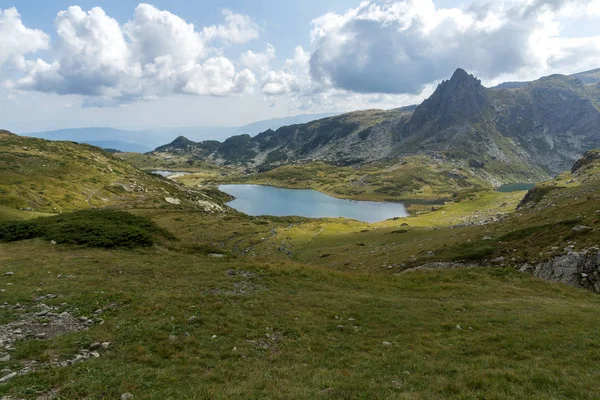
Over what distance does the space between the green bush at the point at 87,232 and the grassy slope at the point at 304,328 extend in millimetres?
1813

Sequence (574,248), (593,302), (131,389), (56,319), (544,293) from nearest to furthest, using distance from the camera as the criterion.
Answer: (131,389), (56,319), (593,302), (544,293), (574,248)

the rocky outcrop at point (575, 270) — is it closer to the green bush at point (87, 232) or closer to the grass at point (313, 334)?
the grass at point (313, 334)

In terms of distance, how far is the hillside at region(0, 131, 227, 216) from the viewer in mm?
95938

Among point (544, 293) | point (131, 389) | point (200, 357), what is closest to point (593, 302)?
point (544, 293)

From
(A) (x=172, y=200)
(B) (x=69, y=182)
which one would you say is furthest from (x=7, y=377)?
(A) (x=172, y=200)

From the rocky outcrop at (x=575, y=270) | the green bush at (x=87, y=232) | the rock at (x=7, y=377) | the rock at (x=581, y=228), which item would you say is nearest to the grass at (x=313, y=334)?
the rock at (x=7, y=377)

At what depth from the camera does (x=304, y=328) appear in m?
17.3

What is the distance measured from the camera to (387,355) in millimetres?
14422

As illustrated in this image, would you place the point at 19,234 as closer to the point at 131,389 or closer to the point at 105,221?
the point at 105,221

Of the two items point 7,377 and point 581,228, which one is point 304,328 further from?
point 581,228

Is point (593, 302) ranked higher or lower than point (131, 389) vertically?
lower

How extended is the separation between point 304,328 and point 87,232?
29.0 m

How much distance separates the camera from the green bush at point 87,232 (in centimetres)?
3353

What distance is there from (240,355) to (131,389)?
455 cm
